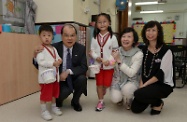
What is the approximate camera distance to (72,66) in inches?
73.8

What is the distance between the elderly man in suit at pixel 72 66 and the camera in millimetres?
1797

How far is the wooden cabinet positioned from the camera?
→ 2.04 metres

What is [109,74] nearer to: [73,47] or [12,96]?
[73,47]

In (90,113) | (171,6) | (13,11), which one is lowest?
(90,113)

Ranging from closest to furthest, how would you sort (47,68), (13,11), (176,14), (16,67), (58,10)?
(47,68)
(16,67)
(13,11)
(58,10)
(176,14)

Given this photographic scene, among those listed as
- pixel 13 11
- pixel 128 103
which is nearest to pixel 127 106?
pixel 128 103

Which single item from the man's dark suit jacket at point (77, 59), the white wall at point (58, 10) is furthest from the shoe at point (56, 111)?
the white wall at point (58, 10)

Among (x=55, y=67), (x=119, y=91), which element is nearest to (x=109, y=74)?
(x=119, y=91)

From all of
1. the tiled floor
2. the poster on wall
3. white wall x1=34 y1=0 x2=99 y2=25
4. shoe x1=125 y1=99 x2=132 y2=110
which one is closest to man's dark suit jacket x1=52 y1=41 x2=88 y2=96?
the tiled floor

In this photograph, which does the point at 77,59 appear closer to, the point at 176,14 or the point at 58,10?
the point at 58,10

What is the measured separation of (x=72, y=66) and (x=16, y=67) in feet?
2.61

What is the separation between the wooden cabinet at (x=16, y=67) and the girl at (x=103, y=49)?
96 cm

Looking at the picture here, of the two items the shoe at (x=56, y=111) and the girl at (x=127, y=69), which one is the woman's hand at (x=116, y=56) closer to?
the girl at (x=127, y=69)

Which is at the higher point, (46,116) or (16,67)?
(16,67)
